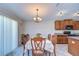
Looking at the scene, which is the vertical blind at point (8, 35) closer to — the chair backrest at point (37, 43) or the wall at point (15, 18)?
the wall at point (15, 18)

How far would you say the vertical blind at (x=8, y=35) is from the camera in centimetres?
403

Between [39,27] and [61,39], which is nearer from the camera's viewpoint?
[39,27]

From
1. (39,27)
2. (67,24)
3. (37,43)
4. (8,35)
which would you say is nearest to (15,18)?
(8,35)

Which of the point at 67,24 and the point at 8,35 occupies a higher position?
the point at 67,24

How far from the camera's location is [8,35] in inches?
182

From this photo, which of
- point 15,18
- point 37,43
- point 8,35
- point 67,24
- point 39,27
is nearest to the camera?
point 37,43

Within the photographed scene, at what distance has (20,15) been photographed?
4.97 metres

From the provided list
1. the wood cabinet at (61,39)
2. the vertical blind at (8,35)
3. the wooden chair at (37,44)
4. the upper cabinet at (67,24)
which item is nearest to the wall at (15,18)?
the vertical blind at (8,35)

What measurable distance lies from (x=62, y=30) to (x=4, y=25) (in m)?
4.16

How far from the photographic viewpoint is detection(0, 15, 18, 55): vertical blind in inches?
159

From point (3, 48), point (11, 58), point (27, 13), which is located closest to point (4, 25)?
point (3, 48)

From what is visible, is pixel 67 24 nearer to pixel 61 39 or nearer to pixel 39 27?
pixel 61 39

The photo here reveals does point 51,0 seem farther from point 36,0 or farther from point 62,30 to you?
point 62,30

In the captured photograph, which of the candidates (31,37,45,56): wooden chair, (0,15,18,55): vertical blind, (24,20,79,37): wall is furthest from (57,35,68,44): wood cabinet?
(31,37,45,56): wooden chair
